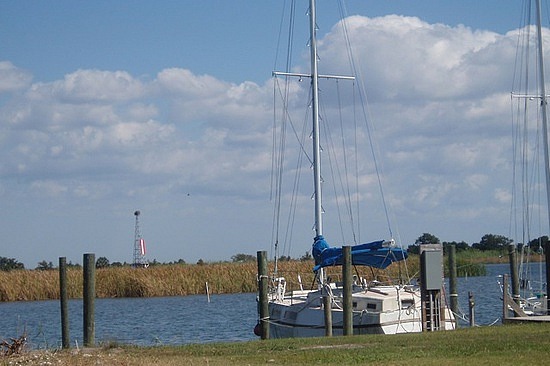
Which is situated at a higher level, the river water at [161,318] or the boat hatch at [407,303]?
the boat hatch at [407,303]

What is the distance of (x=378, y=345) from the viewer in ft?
73.6

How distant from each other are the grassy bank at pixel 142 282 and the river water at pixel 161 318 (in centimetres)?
64

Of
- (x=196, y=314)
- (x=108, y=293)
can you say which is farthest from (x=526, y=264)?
(x=108, y=293)

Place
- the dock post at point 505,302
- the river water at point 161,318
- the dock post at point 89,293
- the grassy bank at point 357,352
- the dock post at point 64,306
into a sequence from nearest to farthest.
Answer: the grassy bank at point 357,352 < the dock post at point 89,293 < the dock post at point 64,306 < the dock post at point 505,302 < the river water at point 161,318

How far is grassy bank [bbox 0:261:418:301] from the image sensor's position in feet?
210

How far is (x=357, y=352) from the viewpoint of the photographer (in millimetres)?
20922

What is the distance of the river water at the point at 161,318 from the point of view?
41375mm

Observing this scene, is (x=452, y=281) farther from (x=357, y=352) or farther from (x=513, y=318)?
(x=357, y=352)

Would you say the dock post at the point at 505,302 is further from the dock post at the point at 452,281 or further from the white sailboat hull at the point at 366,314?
the dock post at the point at 452,281

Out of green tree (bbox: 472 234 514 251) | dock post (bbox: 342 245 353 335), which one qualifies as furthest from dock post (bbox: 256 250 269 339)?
green tree (bbox: 472 234 514 251)

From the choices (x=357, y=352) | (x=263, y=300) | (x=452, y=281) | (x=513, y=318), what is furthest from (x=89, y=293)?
(x=452, y=281)

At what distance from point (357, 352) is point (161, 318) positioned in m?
32.2

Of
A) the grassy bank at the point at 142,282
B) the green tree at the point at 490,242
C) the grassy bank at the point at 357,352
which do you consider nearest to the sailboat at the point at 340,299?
the grassy bank at the point at 357,352

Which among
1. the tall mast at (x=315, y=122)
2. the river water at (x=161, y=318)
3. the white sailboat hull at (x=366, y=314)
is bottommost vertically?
the river water at (x=161, y=318)
